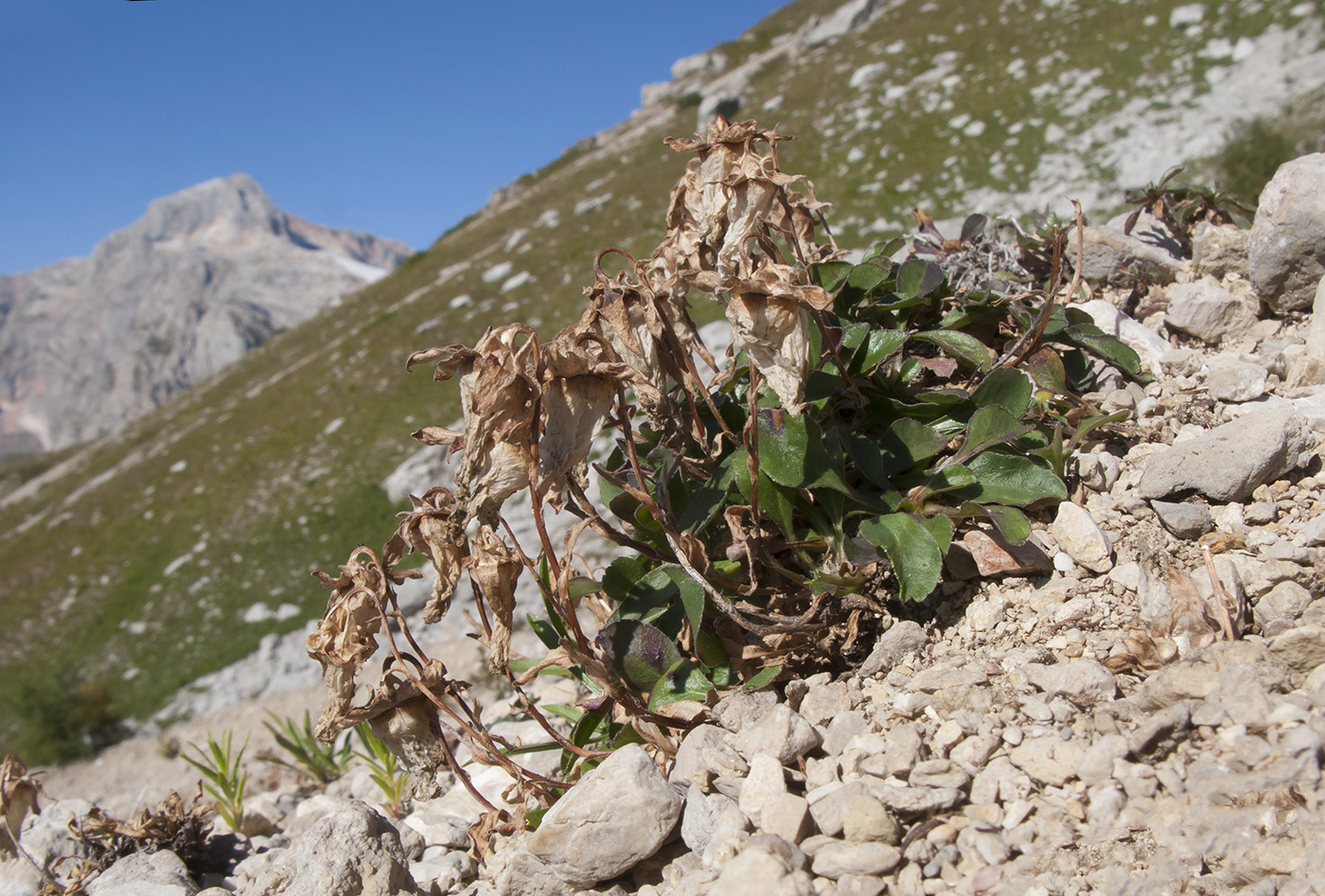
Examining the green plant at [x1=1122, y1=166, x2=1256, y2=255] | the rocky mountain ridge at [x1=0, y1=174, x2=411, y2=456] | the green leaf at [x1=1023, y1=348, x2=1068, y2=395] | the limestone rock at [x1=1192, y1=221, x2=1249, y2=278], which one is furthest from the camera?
the rocky mountain ridge at [x1=0, y1=174, x2=411, y2=456]

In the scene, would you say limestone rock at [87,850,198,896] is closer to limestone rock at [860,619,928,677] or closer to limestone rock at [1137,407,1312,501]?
limestone rock at [860,619,928,677]

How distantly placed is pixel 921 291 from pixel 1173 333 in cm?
120

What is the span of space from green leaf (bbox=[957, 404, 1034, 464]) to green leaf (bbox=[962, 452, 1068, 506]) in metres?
0.04

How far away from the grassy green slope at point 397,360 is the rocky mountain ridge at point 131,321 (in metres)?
116

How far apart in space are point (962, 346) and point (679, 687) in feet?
4.30

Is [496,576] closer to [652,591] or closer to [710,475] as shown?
[652,591]

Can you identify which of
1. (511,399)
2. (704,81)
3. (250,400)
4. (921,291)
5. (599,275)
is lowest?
(921,291)

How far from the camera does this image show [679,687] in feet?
6.22

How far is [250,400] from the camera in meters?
22.5

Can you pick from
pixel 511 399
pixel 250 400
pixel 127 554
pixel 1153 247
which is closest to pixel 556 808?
pixel 511 399

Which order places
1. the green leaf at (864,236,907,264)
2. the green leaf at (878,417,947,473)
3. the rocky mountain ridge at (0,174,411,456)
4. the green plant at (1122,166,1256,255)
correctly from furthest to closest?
1. the rocky mountain ridge at (0,174,411,456)
2. the green plant at (1122,166,1256,255)
3. the green leaf at (864,236,907,264)
4. the green leaf at (878,417,947,473)

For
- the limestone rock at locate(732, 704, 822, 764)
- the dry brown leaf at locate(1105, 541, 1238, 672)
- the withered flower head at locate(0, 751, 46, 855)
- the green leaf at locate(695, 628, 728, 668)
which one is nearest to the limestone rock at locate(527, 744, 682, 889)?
the limestone rock at locate(732, 704, 822, 764)

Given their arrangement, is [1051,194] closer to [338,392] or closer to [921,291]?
[921,291]

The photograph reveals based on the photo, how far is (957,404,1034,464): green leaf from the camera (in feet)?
6.24
